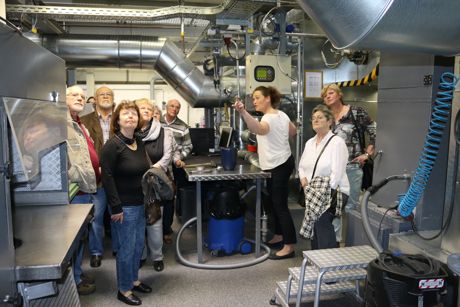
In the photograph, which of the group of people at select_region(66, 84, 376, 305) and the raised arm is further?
the raised arm

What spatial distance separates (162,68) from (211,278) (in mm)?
3030

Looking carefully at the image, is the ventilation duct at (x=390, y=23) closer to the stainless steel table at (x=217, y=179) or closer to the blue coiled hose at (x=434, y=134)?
the blue coiled hose at (x=434, y=134)

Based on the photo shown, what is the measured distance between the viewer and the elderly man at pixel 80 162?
2.45 m

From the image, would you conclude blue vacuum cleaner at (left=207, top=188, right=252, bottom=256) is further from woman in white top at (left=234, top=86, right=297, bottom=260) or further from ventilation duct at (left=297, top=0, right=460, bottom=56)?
ventilation duct at (left=297, top=0, right=460, bottom=56)

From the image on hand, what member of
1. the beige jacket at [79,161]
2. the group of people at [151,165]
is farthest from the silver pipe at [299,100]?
the beige jacket at [79,161]

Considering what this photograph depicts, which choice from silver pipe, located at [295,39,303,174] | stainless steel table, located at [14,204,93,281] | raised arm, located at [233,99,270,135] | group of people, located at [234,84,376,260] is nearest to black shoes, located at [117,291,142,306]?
stainless steel table, located at [14,204,93,281]

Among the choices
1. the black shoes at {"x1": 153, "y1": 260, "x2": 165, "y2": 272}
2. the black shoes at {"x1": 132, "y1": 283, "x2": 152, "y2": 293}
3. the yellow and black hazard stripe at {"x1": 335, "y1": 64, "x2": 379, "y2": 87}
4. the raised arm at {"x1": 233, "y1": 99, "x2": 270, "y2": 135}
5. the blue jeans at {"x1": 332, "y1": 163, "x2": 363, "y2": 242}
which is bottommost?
the black shoes at {"x1": 132, "y1": 283, "x2": 152, "y2": 293}

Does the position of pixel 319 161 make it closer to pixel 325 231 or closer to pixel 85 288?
pixel 325 231

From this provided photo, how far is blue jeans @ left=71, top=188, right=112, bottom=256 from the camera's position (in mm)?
2676

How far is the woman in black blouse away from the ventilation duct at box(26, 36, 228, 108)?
2.56 metres

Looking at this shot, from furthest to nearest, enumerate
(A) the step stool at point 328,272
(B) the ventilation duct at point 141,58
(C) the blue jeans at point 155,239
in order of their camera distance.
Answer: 1. (B) the ventilation duct at point 141,58
2. (C) the blue jeans at point 155,239
3. (A) the step stool at point 328,272

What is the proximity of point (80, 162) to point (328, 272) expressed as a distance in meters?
1.72

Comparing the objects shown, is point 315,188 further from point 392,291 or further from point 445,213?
point 392,291

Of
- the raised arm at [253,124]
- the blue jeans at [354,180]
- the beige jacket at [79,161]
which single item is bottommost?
the blue jeans at [354,180]
